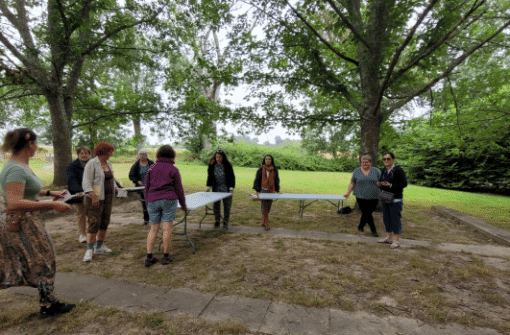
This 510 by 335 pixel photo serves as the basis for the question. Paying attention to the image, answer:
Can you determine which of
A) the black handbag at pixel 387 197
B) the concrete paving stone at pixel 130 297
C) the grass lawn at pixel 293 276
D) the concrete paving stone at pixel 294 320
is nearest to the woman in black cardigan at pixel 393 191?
the black handbag at pixel 387 197

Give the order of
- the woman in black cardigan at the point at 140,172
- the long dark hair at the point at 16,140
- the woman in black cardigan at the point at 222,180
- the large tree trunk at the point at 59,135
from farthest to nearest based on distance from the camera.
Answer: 1. the large tree trunk at the point at 59,135
2. the woman in black cardigan at the point at 140,172
3. the woman in black cardigan at the point at 222,180
4. the long dark hair at the point at 16,140

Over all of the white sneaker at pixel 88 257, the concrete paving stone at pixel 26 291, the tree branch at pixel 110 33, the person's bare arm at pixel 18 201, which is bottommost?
the concrete paving stone at pixel 26 291

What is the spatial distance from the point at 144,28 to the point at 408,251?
9.49 metres

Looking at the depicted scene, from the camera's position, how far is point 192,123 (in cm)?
809

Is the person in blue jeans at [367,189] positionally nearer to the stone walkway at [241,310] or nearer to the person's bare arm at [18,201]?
the stone walkway at [241,310]

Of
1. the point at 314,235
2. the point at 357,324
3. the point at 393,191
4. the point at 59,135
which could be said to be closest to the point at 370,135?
the point at 393,191

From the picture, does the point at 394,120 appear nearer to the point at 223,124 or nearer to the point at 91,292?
the point at 223,124

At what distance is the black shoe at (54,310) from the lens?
2.45m

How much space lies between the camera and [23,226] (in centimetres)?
226

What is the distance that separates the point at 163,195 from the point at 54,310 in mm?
1694

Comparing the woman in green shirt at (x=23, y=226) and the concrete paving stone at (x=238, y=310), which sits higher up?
the woman in green shirt at (x=23, y=226)

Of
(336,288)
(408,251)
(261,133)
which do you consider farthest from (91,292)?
(261,133)

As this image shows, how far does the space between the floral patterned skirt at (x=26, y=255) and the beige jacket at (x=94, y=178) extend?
60.0 inches

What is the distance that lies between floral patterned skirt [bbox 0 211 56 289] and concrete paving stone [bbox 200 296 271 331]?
1.62 metres
